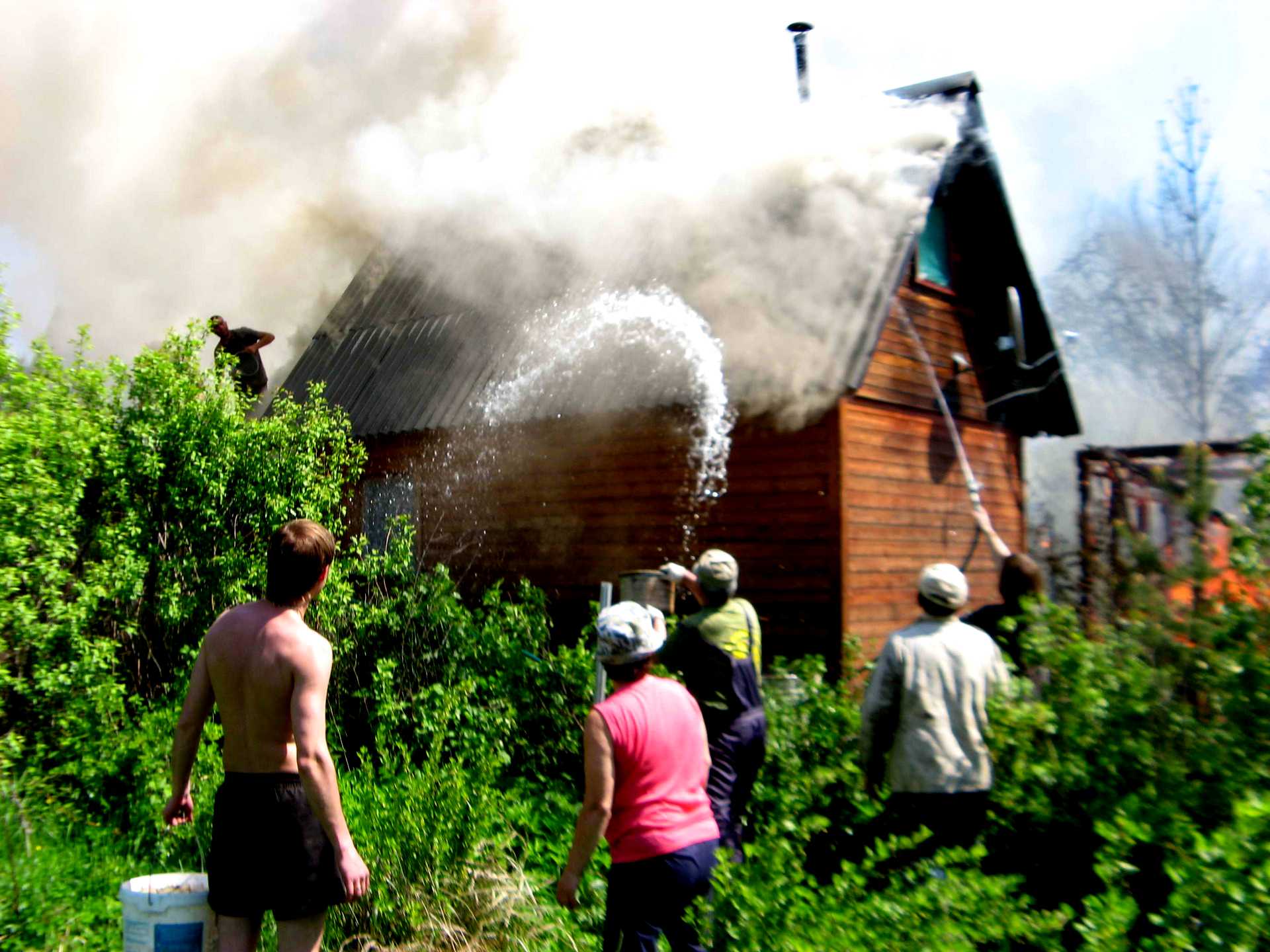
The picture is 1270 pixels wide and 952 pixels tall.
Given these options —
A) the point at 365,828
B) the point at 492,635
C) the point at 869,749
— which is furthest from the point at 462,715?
the point at 869,749

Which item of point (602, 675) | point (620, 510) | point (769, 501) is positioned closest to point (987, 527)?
point (769, 501)

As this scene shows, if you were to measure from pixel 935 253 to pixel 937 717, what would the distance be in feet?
28.6

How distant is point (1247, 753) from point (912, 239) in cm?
740

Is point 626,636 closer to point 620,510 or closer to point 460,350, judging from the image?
point 620,510

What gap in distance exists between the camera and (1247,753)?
13.1 ft

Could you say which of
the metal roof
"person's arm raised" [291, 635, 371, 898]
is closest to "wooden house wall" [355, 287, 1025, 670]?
the metal roof

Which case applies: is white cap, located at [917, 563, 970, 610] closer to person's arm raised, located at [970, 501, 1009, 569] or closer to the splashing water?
the splashing water

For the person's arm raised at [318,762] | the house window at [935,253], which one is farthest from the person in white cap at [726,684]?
the house window at [935,253]

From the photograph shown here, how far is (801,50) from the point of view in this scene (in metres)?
14.5

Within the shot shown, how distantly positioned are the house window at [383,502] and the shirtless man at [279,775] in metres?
8.43

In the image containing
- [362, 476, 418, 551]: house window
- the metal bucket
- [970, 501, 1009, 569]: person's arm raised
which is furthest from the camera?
[362, 476, 418, 551]: house window

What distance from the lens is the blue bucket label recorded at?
3.89 meters

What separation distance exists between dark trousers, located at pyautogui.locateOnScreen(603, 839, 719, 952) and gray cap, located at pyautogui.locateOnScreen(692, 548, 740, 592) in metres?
1.92

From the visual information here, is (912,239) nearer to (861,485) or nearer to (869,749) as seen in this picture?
(861,485)
